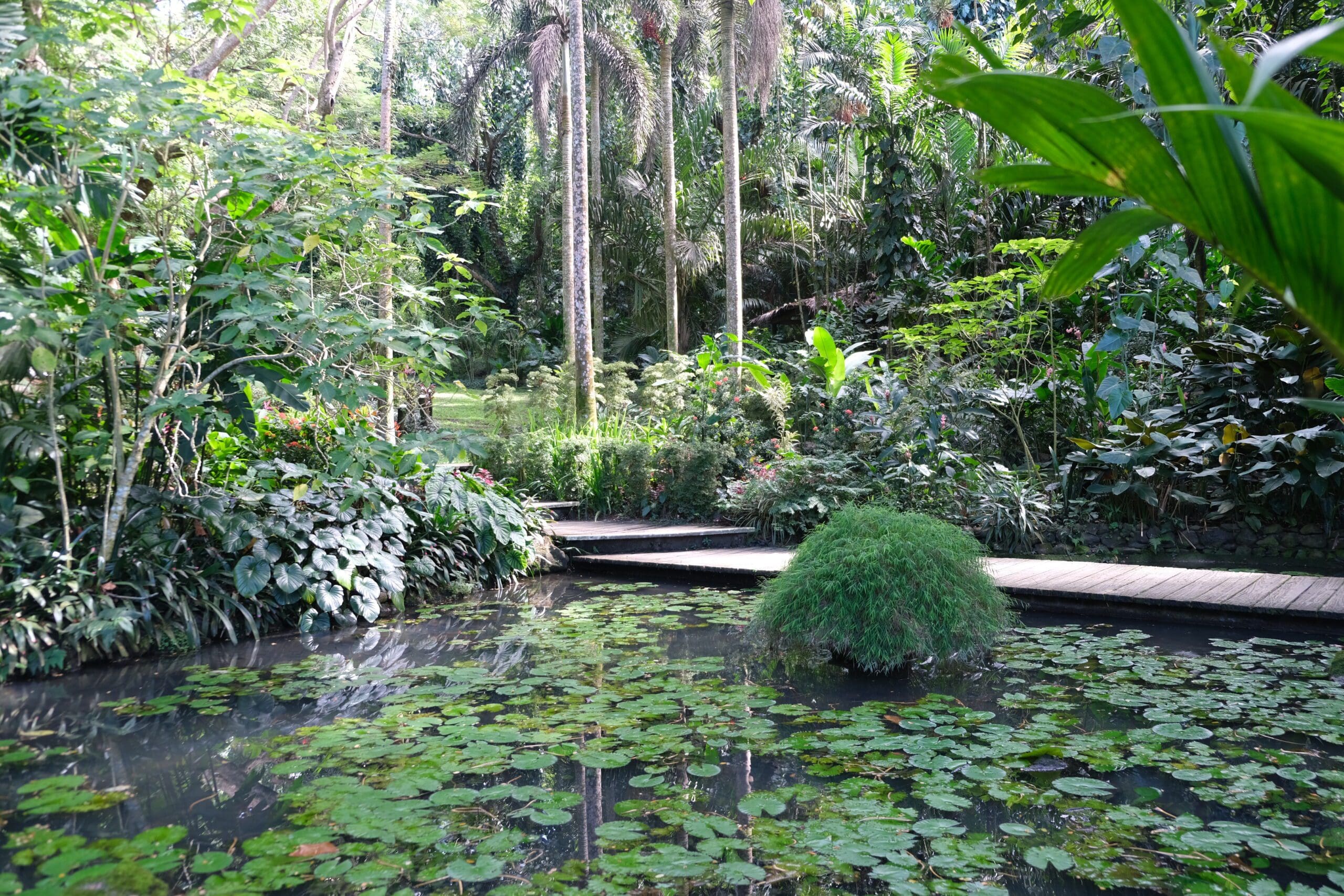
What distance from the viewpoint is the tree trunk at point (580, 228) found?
36.4 feet

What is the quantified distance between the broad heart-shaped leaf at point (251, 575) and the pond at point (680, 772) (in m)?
0.46

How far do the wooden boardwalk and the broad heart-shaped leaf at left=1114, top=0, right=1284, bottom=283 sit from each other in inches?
178

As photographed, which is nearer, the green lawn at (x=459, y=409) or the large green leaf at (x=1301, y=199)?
the large green leaf at (x=1301, y=199)

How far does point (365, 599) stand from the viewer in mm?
5652

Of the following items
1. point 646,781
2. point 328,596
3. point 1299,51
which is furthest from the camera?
point 328,596

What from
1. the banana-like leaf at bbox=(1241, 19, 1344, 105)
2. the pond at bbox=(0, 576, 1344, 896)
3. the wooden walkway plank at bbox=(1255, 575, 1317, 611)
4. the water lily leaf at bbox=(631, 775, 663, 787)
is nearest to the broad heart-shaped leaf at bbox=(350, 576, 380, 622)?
the pond at bbox=(0, 576, 1344, 896)

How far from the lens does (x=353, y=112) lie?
20.2 m

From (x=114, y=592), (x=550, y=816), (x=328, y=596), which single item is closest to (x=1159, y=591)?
(x=550, y=816)

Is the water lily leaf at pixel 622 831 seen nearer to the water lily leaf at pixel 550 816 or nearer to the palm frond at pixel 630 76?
the water lily leaf at pixel 550 816

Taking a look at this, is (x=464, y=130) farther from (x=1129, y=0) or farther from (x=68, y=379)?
(x=1129, y=0)

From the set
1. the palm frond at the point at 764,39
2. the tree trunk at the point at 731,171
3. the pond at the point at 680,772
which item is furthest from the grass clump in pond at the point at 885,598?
the palm frond at the point at 764,39

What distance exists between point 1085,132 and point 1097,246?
0.20 metres

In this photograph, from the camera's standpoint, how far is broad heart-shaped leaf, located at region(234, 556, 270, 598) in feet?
16.6

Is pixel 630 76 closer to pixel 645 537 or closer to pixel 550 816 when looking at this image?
pixel 645 537
